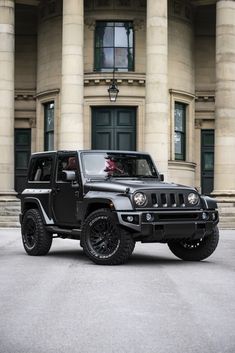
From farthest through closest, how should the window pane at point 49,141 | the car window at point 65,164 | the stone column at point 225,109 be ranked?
the window pane at point 49,141 → the stone column at point 225,109 → the car window at point 65,164

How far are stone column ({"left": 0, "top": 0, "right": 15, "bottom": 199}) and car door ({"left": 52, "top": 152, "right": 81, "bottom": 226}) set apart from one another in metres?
13.8

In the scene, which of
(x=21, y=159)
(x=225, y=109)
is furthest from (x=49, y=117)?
(x=225, y=109)

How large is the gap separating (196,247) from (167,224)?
1.44 m

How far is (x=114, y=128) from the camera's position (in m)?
29.9

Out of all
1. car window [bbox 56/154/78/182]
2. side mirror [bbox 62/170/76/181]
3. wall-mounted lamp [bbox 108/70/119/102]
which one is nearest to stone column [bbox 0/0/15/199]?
wall-mounted lamp [bbox 108/70/119/102]

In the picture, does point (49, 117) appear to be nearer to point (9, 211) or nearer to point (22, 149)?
point (22, 149)

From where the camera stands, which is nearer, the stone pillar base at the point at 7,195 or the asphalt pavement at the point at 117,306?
the asphalt pavement at the point at 117,306

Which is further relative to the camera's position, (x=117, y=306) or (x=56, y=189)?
(x=56, y=189)

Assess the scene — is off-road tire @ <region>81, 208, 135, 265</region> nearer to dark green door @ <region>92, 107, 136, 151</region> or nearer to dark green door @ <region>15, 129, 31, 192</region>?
dark green door @ <region>92, 107, 136, 151</region>


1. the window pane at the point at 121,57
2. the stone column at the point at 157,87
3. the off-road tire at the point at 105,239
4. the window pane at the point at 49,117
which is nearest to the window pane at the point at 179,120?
the window pane at the point at 121,57

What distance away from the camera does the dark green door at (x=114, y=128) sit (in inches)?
1180

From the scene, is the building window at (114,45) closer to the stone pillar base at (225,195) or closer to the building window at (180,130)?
→ the building window at (180,130)

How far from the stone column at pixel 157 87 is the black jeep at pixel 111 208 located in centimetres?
1194

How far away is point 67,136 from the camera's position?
26.7 m
